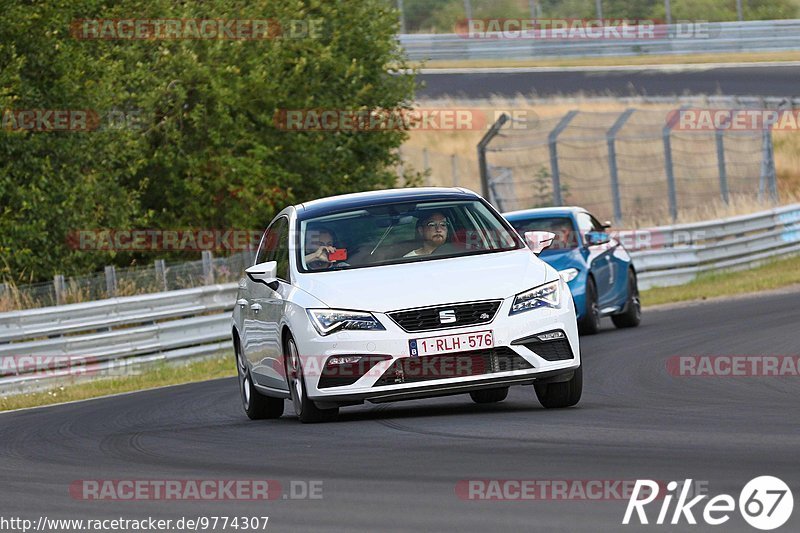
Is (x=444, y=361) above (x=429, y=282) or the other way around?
the other way around

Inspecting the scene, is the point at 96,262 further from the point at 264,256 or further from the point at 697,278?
the point at 264,256

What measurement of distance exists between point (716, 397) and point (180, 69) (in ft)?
63.8

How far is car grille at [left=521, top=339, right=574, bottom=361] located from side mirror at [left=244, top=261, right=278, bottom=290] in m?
2.12

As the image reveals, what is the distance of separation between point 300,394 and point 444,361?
1.17 m

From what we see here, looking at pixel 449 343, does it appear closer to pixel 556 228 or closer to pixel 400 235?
pixel 400 235

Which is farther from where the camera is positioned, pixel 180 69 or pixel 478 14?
pixel 478 14

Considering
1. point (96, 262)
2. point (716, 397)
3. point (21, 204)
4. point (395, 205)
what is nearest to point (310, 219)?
point (395, 205)

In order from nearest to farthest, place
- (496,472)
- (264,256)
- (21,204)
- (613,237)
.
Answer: (496,472), (264,256), (613,237), (21,204)

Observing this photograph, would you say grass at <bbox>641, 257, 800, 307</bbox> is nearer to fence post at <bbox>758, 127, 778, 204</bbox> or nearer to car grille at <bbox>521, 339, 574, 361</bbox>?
fence post at <bbox>758, 127, 778, 204</bbox>

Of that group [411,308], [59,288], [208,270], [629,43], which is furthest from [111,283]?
[629,43]

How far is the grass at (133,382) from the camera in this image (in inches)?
713

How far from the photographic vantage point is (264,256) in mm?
12953

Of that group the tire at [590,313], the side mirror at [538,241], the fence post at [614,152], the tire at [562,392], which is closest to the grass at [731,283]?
the fence post at [614,152]

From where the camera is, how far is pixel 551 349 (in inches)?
414
